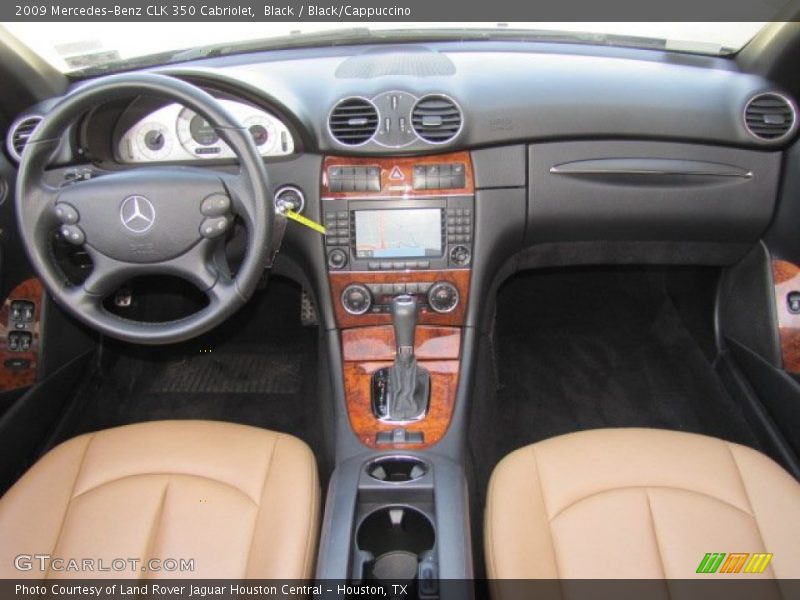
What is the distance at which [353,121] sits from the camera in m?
1.77

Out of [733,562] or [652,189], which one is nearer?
[733,562]

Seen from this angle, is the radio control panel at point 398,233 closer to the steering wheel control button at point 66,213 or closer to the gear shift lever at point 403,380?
the gear shift lever at point 403,380

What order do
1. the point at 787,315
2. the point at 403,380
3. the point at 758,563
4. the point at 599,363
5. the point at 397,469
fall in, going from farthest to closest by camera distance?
the point at 599,363 < the point at 787,315 < the point at 403,380 < the point at 397,469 < the point at 758,563

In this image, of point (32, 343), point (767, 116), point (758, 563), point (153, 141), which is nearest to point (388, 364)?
point (153, 141)

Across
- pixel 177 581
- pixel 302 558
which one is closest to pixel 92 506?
pixel 177 581

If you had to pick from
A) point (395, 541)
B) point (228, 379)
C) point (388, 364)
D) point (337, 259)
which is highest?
point (337, 259)

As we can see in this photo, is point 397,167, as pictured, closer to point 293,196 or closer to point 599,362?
point 293,196

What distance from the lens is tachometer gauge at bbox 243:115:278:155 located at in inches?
70.6

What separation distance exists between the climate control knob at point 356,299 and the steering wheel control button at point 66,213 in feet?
2.38

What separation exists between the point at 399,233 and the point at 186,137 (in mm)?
626

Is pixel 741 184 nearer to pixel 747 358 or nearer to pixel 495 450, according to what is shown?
pixel 747 358

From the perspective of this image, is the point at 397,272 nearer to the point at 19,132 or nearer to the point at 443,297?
the point at 443,297

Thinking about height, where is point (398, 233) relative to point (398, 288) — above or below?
above

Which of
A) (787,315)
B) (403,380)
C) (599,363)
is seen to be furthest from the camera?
(599,363)
